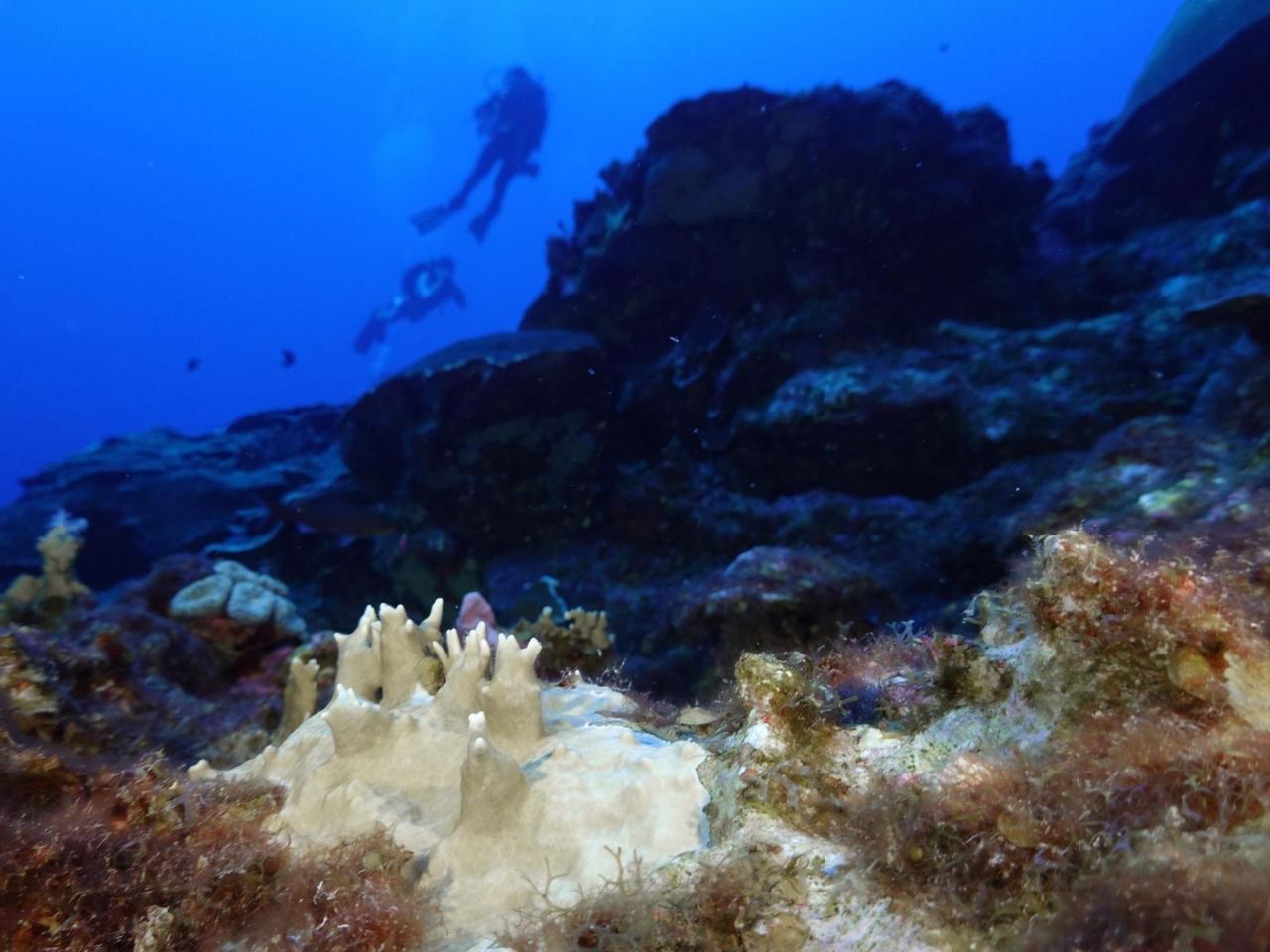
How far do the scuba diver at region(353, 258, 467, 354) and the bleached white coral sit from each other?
33.6 m

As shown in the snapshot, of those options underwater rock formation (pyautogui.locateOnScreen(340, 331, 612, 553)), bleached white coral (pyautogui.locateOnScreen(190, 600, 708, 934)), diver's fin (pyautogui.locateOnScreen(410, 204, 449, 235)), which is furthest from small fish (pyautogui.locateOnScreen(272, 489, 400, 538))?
diver's fin (pyautogui.locateOnScreen(410, 204, 449, 235))

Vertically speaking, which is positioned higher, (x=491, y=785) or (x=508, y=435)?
(x=508, y=435)

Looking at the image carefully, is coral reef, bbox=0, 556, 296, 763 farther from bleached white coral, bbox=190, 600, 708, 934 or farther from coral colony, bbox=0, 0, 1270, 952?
bleached white coral, bbox=190, 600, 708, 934

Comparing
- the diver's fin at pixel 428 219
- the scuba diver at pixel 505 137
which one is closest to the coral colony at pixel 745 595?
the diver's fin at pixel 428 219

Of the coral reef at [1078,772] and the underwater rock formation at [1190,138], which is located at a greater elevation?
the underwater rock formation at [1190,138]

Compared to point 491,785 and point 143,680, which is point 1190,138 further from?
point 143,680

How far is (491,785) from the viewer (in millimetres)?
2062

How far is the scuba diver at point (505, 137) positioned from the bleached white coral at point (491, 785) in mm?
25087

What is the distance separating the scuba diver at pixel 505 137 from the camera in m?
23.7

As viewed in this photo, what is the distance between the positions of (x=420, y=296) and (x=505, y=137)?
11.8 meters

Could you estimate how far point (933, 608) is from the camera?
22.2 feet

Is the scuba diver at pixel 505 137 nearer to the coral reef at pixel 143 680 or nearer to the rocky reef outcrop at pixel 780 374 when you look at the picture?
the rocky reef outcrop at pixel 780 374

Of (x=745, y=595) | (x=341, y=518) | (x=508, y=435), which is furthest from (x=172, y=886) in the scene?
(x=508, y=435)

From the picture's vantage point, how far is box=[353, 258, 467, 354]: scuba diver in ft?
111
